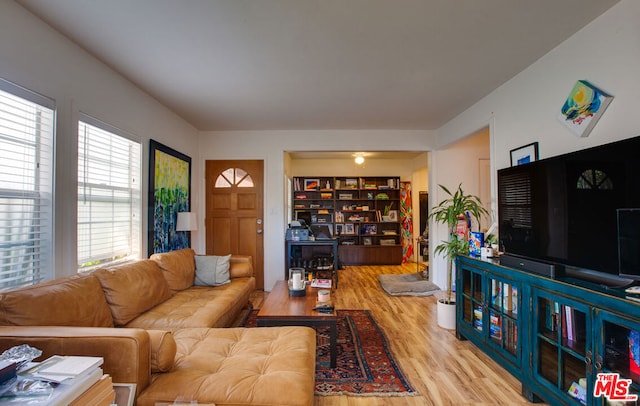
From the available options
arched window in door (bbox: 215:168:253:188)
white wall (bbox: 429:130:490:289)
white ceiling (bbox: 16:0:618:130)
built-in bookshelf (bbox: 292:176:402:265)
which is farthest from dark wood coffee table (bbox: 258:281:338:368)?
built-in bookshelf (bbox: 292:176:402:265)

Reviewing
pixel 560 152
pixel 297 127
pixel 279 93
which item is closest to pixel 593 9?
pixel 560 152

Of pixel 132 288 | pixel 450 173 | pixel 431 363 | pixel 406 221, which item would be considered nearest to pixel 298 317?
pixel 431 363

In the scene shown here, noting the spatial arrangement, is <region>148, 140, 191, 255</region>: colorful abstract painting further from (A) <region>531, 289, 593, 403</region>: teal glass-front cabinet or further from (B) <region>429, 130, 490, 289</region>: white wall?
(B) <region>429, 130, 490, 289</region>: white wall

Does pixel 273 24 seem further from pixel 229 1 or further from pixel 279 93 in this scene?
pixel 279 93

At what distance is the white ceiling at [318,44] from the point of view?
184 cm

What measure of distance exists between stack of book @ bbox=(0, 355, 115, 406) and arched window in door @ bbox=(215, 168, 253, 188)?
3.71m

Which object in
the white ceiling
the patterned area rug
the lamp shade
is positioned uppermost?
the white ceiling

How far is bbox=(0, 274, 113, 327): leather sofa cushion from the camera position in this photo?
1513 mm

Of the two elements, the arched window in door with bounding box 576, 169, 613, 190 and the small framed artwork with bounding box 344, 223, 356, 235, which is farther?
the small framed artwork with bounding box 344, 223, 356, 235

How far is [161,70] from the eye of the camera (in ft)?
8.71

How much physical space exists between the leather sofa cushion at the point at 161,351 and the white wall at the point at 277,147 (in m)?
3.18

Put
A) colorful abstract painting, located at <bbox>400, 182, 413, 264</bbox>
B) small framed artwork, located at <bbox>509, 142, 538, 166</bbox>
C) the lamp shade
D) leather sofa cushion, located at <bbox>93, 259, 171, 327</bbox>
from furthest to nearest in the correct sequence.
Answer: colorful abstract painting, located at <bbox>400, 182, 413, 264</bbox> → the lamp shade → small framed artwork, located at <bbox>509, 142, 538, 166</bbox> → leather sofa cushion, located at <bbox>93, 259, 171, 327</bbox>

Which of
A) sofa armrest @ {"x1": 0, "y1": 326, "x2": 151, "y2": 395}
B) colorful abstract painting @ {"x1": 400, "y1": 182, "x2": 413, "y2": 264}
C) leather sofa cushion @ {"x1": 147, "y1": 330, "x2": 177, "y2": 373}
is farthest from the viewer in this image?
colorful abstract painting @ {"x1": 400, "y1": 182, "x2": 413, "y2": 264}

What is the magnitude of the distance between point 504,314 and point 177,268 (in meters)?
2.96
